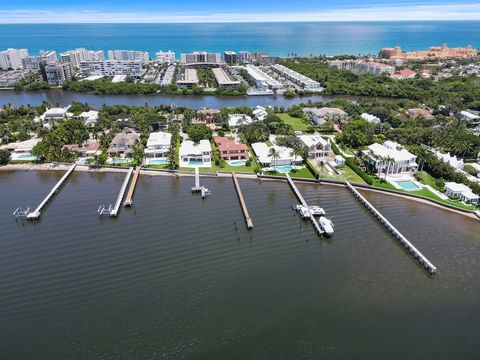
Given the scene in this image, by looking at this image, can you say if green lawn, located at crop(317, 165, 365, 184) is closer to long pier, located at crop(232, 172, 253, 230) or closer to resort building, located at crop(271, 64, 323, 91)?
long pier, located at crop(232, 172, 253, 230)

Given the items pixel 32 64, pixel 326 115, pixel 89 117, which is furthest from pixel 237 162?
pixel 32 64

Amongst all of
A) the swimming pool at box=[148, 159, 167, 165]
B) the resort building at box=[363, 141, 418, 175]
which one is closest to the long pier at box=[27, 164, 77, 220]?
the swimming pool at box=[148, 159, 167, 165]

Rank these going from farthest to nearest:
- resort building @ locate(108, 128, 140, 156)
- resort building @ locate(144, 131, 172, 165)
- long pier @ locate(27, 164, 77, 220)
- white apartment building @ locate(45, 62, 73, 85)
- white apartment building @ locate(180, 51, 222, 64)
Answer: white apartment building @ locate(180, 51, 222, 64), white apartment building @ locate(45, 62, 73, 85), resort building @ locate(108, 128, 140, 156), resort building @ locate(144, 131, 172, 165), long pier @ locate(27, 164, 77, 220)

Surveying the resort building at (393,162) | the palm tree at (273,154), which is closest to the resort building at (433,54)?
the resort building at (393,162)

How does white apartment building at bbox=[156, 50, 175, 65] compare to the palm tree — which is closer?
the palm tree

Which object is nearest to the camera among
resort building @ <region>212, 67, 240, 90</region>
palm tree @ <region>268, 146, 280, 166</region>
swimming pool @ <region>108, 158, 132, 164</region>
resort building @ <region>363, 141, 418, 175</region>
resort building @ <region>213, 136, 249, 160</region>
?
resort building @ <region>363, 141, 418, 175</region>

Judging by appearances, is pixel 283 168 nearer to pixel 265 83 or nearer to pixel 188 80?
pixel 265 83

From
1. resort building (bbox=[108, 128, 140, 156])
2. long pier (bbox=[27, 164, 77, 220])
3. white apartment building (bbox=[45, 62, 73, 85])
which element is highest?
white apartment building (bbox=[45, 62, 73, 85])

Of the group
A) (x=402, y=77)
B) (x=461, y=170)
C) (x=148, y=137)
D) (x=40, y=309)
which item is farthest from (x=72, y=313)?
(x=402, y=77)
